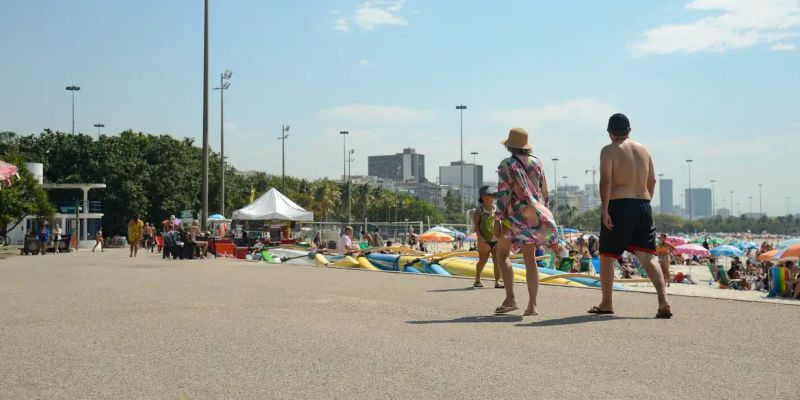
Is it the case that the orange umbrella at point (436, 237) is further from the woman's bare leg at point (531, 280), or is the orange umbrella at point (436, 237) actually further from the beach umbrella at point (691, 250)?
the woman's bare leg at point (531, 280)

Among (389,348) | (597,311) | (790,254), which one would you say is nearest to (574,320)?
(597,311)

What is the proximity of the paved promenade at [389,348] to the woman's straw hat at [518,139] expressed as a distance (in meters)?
1.68

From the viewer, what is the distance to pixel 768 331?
585 centimetres

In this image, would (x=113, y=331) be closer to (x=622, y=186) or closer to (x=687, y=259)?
(x=622, y=186)

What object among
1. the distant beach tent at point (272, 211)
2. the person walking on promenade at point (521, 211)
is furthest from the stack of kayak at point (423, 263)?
the distant beach tent at point (272, 211)

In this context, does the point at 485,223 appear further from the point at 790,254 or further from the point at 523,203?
the point at 790,254

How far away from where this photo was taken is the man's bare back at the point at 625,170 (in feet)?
22.8

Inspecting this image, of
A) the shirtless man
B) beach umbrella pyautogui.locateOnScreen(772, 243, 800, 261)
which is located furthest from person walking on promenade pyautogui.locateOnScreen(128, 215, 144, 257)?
the shirtless man

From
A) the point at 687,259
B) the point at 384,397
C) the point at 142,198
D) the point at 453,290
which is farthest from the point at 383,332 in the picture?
the point at 142,198

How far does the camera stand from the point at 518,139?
24.8 feet

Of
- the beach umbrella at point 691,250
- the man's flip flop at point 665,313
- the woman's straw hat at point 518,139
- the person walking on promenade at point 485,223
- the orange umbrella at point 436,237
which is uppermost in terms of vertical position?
the woman's straw hat at point 518,139

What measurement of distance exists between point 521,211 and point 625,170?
1072mm

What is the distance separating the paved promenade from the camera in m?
3.98

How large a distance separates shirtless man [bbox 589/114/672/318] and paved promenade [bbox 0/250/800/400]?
23.2 inches
